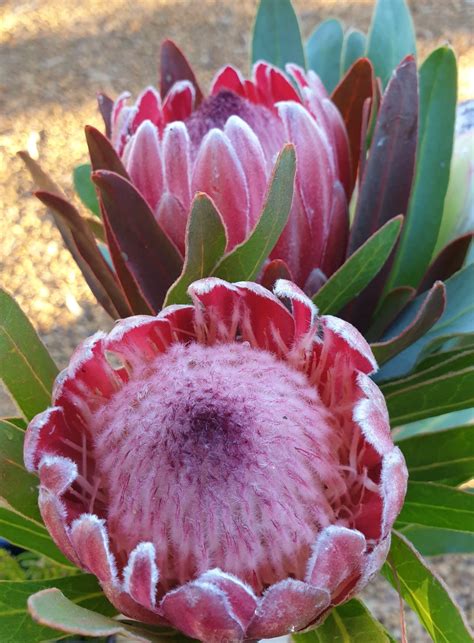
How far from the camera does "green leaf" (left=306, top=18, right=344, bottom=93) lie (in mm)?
1258

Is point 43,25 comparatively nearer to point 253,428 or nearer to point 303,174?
point 303,174

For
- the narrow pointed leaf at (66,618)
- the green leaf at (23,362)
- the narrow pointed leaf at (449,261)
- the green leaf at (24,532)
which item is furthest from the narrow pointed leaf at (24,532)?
the narrow pointed leaf at (449,261)

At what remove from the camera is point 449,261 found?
0.99 meters

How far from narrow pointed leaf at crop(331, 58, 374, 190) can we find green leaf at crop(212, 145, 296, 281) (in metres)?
0.28

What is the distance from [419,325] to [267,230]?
8.2 inches

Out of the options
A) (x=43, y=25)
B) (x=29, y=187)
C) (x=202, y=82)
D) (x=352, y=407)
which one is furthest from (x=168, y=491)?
(x=43, y=25)

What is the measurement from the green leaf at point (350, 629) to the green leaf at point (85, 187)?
701 millimetres

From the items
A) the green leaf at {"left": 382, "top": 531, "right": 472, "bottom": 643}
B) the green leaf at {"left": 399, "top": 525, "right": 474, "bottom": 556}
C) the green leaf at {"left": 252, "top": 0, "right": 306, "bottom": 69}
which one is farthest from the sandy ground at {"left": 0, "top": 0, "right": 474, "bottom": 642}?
the green leaf at {"left": 382, "top": 531, "right": 472, "bottom": 643}

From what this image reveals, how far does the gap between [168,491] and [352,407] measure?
0.18 metres

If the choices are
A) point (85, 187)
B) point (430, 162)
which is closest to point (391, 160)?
point (430, 162)

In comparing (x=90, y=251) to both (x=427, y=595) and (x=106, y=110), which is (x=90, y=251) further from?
(x=427, y=595)

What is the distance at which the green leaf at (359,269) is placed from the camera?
83 cm

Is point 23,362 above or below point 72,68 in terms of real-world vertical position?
below

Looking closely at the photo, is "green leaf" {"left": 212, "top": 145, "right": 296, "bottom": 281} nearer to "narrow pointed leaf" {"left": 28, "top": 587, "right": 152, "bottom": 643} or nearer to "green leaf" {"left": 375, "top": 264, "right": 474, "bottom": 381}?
"green leaf" {"left": 375, "top": 264, "right": 474, "bottom": 381}
